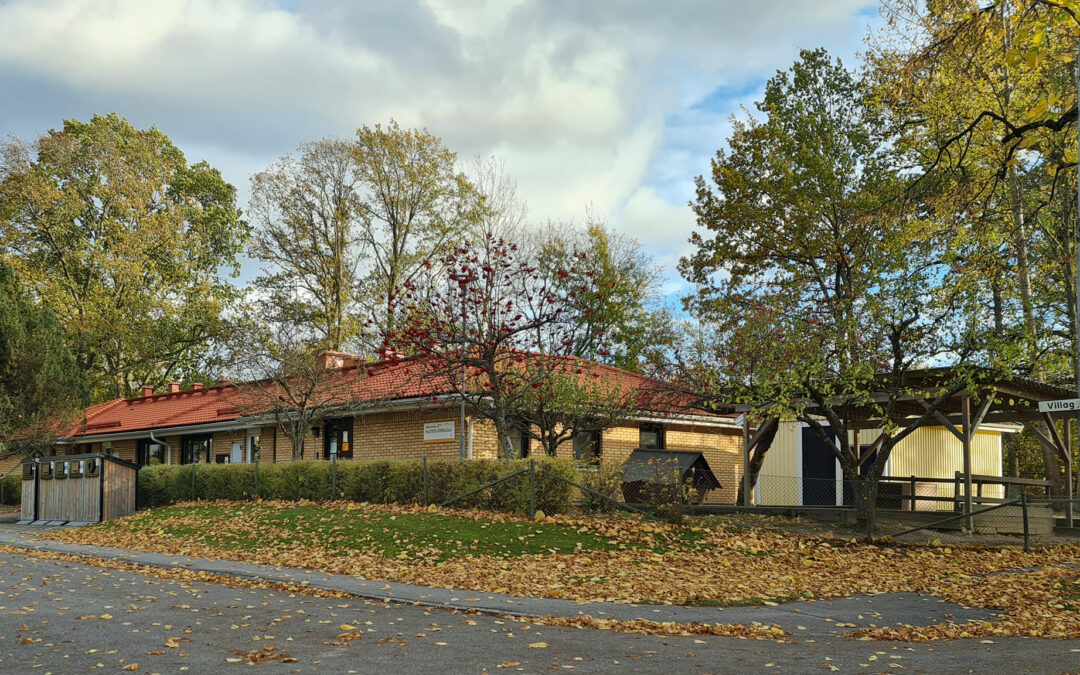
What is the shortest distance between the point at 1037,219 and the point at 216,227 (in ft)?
129

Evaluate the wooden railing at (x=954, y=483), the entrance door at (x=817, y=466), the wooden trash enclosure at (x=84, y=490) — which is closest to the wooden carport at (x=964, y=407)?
the wooden railing at (x=954, y=483)

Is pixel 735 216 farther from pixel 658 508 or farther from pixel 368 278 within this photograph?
pixel 368 278

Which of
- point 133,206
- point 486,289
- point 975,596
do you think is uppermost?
point 133,206

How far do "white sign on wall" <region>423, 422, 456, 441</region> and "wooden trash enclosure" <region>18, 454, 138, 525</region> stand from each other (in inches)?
321

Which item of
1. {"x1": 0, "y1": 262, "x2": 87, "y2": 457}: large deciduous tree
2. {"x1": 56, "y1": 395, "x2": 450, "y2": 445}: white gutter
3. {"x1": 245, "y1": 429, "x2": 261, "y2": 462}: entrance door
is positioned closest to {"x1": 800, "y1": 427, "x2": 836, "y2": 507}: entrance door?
{"x1": 56, "y1": 395, "x2": 450, "y2": 445}: white gutter

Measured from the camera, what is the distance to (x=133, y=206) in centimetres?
4359

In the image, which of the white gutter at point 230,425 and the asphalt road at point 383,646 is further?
the white gutter at point 230,425

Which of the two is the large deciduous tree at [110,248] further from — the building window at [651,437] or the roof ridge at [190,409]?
the building window at [651,437]

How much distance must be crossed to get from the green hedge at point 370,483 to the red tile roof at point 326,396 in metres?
2.35

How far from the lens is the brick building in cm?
2575

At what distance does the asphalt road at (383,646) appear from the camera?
793cm

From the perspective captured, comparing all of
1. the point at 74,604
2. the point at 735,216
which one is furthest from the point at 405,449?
the point at 74,604

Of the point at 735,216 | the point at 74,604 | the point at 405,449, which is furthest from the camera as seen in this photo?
the point at 735,216

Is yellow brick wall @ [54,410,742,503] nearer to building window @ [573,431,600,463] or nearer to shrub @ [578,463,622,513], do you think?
building window @ [573,431,600,463]
